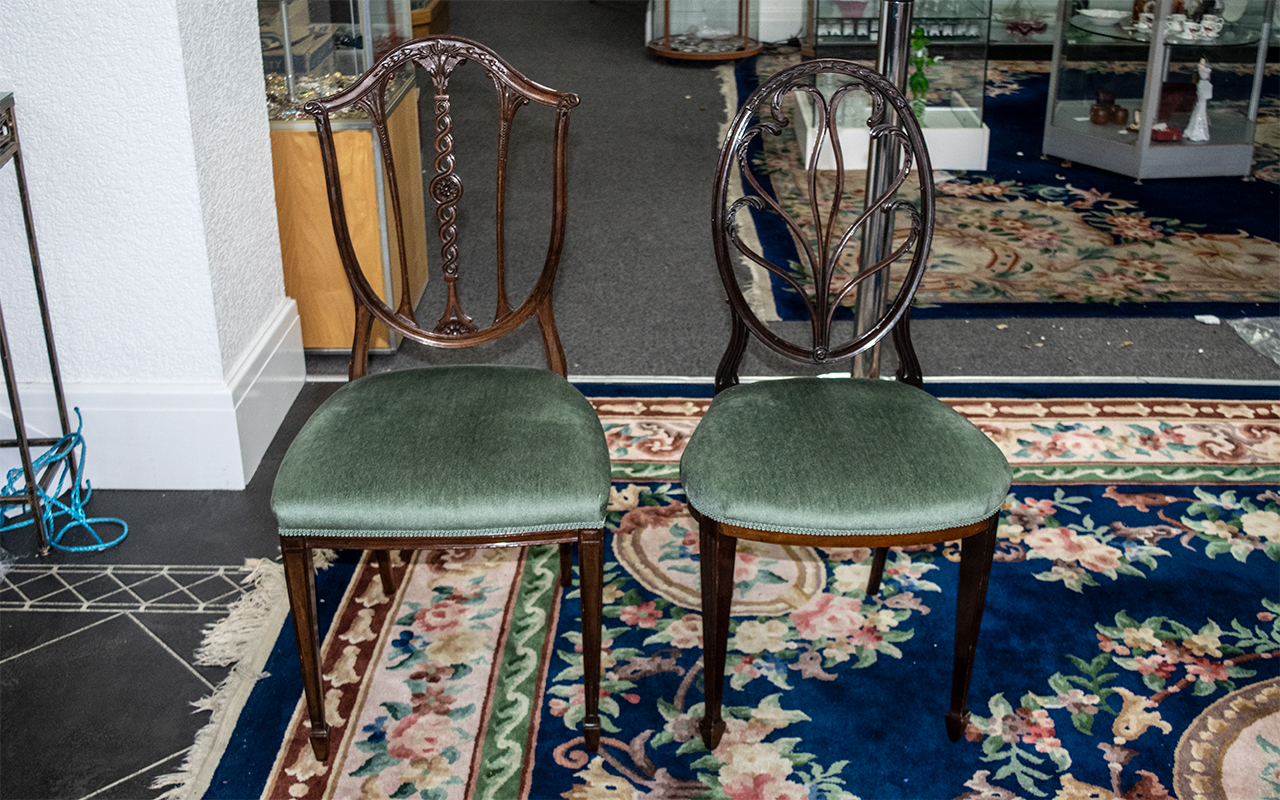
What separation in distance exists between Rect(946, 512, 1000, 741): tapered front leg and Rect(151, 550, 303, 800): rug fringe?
113 centimetres

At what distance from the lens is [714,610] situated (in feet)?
5.70

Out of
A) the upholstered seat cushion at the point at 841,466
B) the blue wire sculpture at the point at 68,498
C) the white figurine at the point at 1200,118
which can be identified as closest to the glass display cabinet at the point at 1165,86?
the white figurine at the point at 1200,118

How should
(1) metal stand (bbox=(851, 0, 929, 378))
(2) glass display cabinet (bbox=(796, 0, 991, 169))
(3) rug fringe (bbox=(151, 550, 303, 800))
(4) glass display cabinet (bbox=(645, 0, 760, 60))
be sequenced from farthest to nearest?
(4) glass display cabinet (bbox=(645, 0, 760, 60)) < (2) glass display cabinet (bbox=(796, 0, 991, 169)) < (1) metal stand (bbox=(851, 0, 929, 378)) < (3) rug fringe (bbox=(151, 550, 303, 800))

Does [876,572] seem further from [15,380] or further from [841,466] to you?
[15,380]

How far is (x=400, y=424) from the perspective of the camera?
5.73 ft

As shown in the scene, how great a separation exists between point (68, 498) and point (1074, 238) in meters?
3.08

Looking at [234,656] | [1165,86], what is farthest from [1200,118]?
[234,656]

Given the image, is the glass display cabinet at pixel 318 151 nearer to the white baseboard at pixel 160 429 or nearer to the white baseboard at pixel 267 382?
the white baseboard at pixel 267 382

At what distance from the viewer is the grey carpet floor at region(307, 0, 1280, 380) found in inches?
120

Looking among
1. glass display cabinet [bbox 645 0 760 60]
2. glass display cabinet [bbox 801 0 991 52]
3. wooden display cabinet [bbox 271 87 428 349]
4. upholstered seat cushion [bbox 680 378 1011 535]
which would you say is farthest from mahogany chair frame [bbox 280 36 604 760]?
glass display cabinet [bbox 645 0 760 60]

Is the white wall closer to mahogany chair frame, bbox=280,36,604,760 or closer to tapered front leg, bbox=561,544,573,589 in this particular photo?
mahogany chair frame, bbox=280,36,604,760

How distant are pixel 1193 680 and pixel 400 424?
136cm

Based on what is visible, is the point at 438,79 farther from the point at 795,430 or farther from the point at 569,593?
the point at 569,593

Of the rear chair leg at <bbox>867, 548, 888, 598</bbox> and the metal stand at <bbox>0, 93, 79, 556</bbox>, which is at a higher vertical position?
the metal stand at <bbox>0, 93, 79, 556</bbox>
